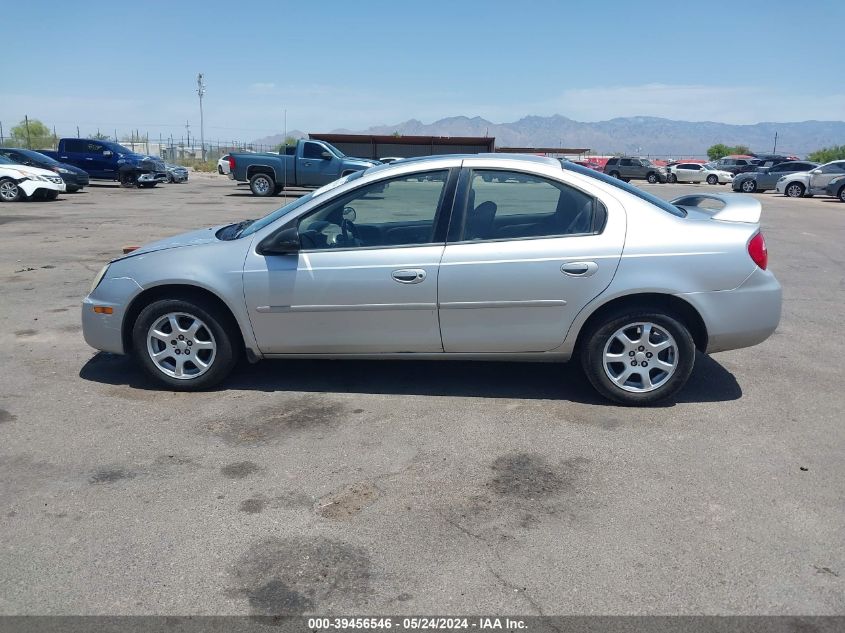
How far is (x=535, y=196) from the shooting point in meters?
5.22

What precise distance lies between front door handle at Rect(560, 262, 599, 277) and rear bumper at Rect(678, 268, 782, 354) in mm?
618

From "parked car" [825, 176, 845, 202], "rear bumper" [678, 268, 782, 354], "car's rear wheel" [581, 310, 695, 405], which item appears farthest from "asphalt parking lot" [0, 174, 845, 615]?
"parked car" [825, 176, 845, 202]

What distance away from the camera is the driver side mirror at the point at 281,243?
16.6 feet

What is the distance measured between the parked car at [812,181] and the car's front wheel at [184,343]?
29422 mm

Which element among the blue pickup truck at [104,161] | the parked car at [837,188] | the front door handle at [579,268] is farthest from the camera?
the blue pickup truck at [104,161]

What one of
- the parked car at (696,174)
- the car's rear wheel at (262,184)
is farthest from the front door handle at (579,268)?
the parked car at (696,174)

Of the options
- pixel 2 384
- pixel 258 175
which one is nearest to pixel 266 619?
pixel 2 384

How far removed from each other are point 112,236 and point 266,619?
489 inches

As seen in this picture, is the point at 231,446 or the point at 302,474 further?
the point at 231,446

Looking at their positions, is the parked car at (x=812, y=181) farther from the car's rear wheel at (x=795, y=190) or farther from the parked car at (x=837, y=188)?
the parked car at (x=837, y=188)

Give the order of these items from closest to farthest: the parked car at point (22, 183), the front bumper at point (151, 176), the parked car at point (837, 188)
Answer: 1. the parked car at point (22, 183)
2. the parked car at point (837, 188)
3. the front bumper at point (151, 176)

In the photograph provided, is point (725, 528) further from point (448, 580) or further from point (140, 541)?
point (140, 541)

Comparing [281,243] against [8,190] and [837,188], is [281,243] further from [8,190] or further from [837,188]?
[837,188]

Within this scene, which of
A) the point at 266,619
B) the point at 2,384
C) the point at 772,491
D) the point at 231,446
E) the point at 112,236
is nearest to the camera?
the point at 266,619
